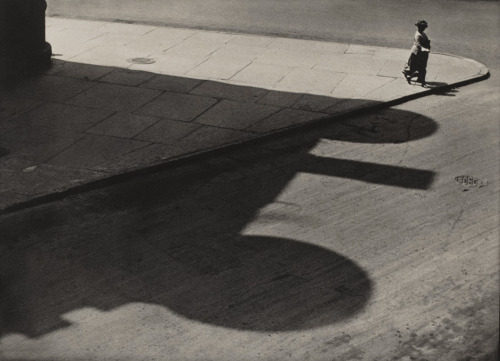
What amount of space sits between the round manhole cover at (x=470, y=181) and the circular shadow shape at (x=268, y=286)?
2974mm

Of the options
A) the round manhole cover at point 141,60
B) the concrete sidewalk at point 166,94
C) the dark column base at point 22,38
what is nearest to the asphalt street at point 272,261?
the concrete sidewalk at point 166,94

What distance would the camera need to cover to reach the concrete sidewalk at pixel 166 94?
11203 millimetres

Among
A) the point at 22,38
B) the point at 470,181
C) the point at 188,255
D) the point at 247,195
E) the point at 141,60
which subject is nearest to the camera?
the point at 188,255

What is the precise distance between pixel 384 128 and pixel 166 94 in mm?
4459

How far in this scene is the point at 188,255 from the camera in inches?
331

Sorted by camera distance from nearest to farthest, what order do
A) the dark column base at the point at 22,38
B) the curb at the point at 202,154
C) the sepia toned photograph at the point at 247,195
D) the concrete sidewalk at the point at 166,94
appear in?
the sepia toned photograph at the point at 247,195 → the curb at the point at 202,154 → the concrete sidewalk at the point at 166,94 → the dark column base at the point at 22,38

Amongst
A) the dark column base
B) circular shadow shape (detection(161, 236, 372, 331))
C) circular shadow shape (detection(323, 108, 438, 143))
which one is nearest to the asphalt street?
circular shadow shape (detection(161, 236, 372, 331))

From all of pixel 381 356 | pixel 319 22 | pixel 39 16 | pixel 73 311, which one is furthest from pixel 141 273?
pixel 319 22

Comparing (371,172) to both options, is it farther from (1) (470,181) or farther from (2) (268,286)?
(2) (268,286)

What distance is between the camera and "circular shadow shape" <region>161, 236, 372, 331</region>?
7.23 meters

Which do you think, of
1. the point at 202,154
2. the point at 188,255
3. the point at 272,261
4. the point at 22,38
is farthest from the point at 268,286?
the point at 22,38

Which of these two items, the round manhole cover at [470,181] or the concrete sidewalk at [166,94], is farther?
the concrete sidewalk at [166,94]

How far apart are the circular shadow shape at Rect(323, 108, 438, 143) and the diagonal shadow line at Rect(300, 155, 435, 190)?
1.10 m

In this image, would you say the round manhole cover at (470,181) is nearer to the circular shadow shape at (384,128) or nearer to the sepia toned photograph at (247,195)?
the sepia toned photograph at (247,195)
